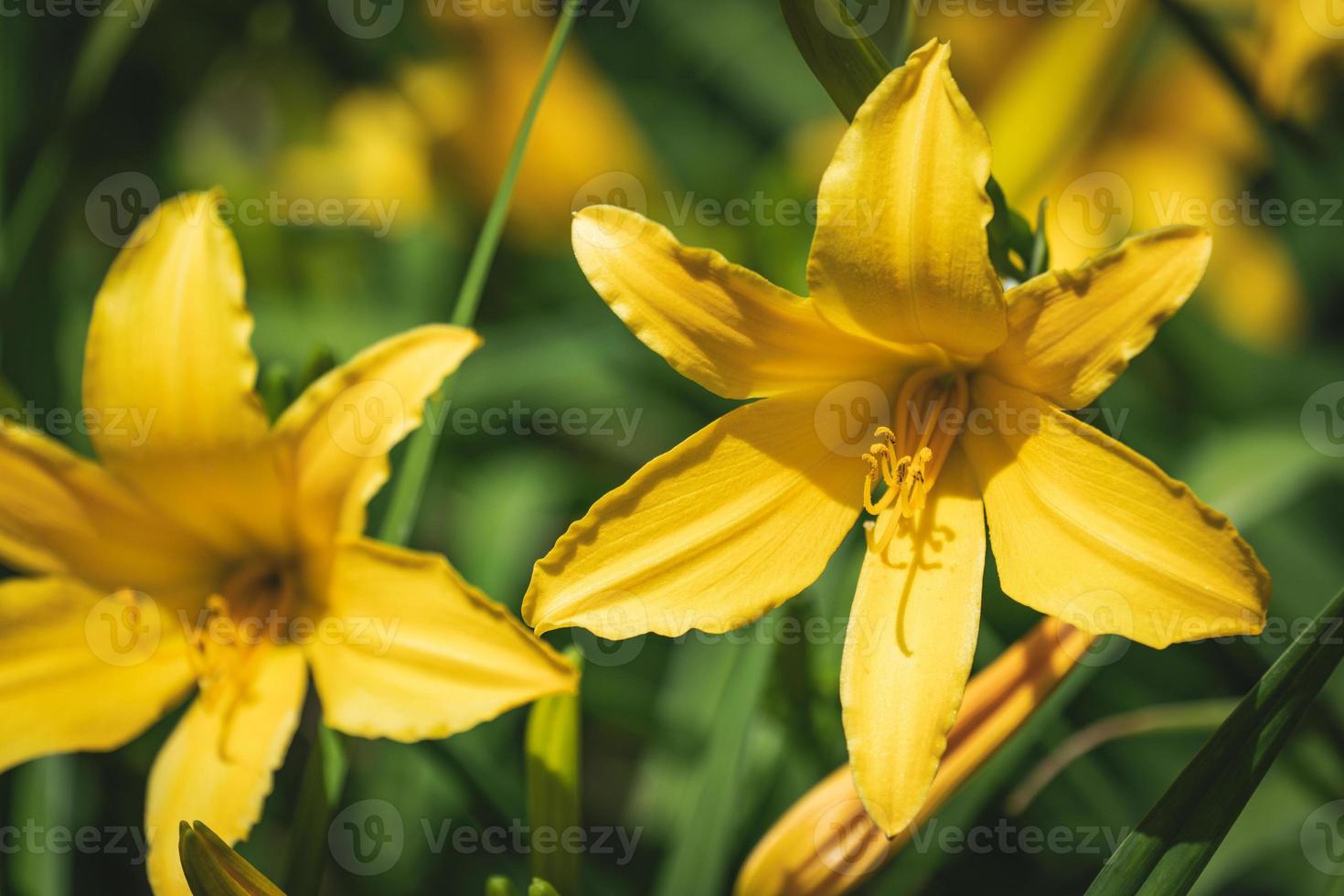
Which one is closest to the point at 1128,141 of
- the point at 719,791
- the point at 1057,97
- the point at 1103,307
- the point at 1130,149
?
the point at 1130,149

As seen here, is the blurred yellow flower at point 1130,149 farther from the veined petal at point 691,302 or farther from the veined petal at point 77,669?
the veined petal at point 77,669

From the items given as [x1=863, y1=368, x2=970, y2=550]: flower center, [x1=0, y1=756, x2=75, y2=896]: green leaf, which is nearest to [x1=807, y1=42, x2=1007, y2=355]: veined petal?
[x1=863, y1=368, x2=970, y2=550]: flower center

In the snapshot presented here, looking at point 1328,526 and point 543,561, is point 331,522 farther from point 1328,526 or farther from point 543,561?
point 1328,526

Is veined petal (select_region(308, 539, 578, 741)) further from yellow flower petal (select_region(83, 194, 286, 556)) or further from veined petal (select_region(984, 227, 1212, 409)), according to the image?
veined petal (select_region(984, 227, 1212, 409))

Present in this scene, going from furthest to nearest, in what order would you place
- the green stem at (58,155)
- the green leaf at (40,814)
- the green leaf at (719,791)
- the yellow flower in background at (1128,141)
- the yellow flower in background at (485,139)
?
1. the yellow flower in background at (485,139)
2. the yellow flower in background at (1128,141)
3. the green stem at (58,155)
4. the green leaf at (40,814)
5. the green leaf at (719,791)

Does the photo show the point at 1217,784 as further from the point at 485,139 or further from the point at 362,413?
the point at 485,139

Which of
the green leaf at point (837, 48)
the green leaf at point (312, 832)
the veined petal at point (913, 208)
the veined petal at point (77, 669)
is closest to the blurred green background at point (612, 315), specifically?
the green leaf at point (312, 832)
